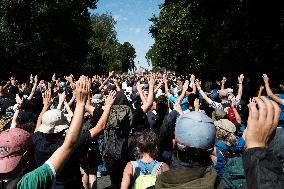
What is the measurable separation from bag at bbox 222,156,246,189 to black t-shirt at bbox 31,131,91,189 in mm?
1474

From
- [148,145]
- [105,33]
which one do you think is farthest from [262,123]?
[105,33]

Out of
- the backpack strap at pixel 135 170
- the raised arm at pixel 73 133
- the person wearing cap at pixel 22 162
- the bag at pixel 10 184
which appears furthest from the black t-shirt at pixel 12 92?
the bag at pixel 10 184

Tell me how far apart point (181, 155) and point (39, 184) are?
0.90 m

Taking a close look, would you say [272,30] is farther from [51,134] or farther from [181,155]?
[181,155]

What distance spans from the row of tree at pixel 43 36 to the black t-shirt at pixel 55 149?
3173 cm

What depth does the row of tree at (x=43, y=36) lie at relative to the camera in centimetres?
3484

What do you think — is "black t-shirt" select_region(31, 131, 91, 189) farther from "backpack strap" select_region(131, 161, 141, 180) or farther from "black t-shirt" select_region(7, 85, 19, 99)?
"black t-shirt" select_region(7, 85, 19, 99)

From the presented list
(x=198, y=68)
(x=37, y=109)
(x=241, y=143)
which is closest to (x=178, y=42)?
(x=198, y=68)

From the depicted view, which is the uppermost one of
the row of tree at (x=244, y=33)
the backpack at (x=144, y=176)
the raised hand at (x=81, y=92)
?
the row of tree at (x=244, y=33)

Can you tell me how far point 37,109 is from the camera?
883 centimetres

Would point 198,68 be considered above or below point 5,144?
above

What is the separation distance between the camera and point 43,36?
3688cm

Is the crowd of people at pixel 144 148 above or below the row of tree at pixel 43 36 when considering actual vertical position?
below

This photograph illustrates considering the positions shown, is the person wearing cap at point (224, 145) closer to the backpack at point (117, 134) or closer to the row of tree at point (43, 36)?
the backpack at point (117, 134)
